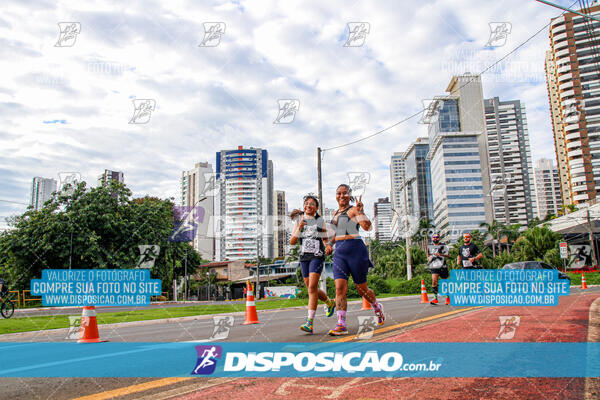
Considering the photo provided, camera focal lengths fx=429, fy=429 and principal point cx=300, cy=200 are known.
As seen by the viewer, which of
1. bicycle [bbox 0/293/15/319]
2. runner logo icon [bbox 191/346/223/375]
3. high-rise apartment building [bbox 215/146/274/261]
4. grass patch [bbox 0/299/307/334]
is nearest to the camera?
runner logo icon [bbox 191/346/223/375]

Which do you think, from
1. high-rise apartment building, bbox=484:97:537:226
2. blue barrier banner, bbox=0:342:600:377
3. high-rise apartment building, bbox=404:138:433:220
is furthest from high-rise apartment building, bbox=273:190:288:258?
blue barrier banner, bbox=0:342:600:377

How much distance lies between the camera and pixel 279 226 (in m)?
144

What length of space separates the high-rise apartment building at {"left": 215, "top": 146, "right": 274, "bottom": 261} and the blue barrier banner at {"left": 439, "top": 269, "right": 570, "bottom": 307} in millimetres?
161285

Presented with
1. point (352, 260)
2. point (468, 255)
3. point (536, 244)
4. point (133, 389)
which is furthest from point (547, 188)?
point (133, 389)

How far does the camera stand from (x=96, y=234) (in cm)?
2778

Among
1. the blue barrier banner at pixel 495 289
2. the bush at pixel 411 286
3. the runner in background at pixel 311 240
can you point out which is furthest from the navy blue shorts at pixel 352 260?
the bush at pixel 411 286

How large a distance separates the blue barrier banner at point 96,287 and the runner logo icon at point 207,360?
2.81 meters

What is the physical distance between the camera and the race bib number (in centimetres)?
575

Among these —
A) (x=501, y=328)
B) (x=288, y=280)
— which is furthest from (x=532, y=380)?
(x=288, y=280)

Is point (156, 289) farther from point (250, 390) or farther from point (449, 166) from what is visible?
point (449, 166)

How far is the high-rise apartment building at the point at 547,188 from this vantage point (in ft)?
586

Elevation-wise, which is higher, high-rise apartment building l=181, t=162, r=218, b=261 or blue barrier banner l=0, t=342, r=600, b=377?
high-rise apartment building l=181, t=162, r=218, b=261

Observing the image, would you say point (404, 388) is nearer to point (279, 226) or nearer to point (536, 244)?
point (536, 244)

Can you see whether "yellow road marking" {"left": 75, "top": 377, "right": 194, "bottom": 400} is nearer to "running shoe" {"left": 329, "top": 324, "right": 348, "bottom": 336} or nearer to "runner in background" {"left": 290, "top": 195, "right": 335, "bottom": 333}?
"running shoe" {"left": 329, "top": 324, "right": 348, "bottom": 336}
